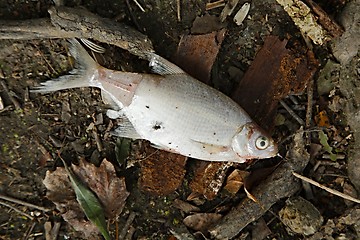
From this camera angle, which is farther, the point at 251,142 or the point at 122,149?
the point at 122,149

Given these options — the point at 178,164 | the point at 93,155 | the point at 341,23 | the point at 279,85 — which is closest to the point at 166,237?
the point at 178,164

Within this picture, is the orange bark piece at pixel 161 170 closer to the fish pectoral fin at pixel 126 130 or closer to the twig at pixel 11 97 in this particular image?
the fish pectoral fin at pixel 126 130

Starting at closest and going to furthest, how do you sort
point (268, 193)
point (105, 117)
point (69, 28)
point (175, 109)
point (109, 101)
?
point (69, 28) → point (175, 109) → point (109, 101) → point (105, 117) → point (268, 193)

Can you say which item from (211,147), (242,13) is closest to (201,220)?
(211,147)

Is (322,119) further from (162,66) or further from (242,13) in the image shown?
(162,66)

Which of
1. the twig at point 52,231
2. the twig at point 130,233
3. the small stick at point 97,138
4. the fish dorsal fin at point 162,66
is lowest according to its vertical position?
the twig at point 52,231

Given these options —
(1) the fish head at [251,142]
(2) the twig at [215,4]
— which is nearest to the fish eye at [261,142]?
(1) the fish head at [251,142]

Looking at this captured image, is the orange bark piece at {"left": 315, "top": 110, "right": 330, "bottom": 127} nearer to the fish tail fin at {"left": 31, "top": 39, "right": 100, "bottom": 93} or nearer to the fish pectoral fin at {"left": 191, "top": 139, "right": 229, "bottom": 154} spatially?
the fish pectoral fin at {"left": 191, "top": 139, "right": 229, "bottom": 154}
